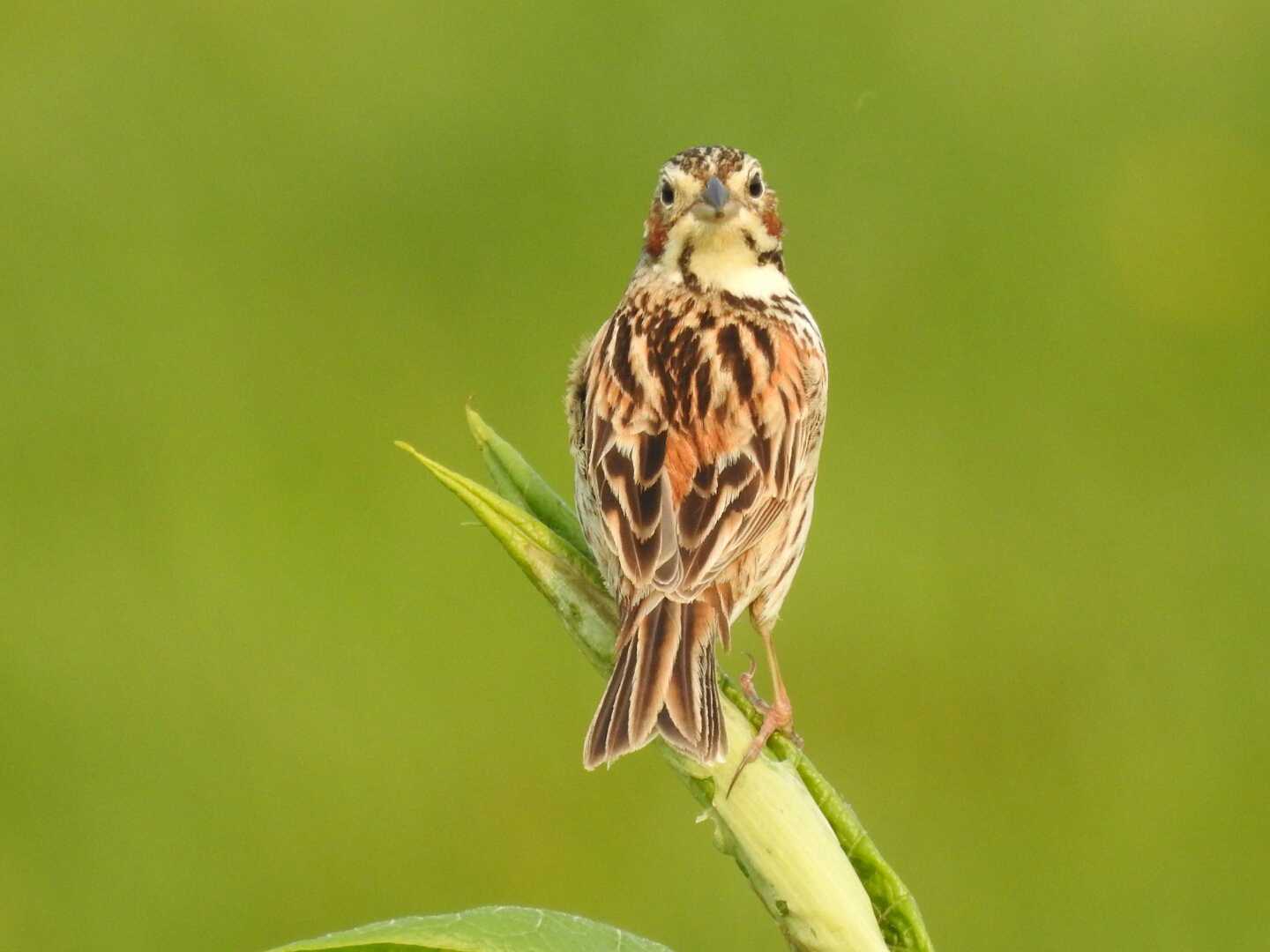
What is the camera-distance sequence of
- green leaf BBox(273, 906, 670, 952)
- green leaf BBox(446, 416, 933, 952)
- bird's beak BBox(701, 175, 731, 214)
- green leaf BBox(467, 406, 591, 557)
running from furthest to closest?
1. bird's beak BBox(701, 175, 731, 214)
2. green leaf BBox(467, 406, 591, 557)
3. green leaf BBox(446, 416, 933, 952)
4. green leaf BBox(273, 906, 670, 952)

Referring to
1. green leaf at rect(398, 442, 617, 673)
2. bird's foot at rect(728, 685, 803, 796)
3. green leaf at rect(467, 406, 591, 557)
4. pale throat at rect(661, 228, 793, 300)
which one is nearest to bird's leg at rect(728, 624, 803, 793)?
bird's foot at rect(728, 685, 803, 796)

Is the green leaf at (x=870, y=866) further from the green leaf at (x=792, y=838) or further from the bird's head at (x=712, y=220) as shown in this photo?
the bird's head at (x=712, y=220)

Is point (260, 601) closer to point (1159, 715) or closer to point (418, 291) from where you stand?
point (418, 291)

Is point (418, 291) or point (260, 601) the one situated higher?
point (418, 291)

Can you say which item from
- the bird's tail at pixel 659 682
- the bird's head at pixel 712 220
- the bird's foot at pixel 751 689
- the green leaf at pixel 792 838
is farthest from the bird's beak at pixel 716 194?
the green leaf at pixel 792 838

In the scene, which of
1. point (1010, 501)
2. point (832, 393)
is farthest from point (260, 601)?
point (1010, 501)

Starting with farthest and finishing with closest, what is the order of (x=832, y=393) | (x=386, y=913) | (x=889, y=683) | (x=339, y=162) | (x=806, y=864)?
(x=339, y=162), (x=832, y=393), (x=889, y=683), (x=386, y=913), (x=806, y=864)

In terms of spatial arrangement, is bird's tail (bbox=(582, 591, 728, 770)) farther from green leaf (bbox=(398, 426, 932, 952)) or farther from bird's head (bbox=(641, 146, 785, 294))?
bird's head (bbox=(641, 146, 785, 294))
